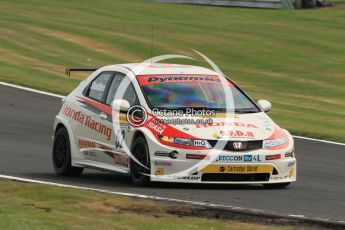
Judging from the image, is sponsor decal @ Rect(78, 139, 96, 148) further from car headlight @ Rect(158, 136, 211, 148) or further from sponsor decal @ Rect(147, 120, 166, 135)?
car headlight @ Rect(158, 136, 211, 148)

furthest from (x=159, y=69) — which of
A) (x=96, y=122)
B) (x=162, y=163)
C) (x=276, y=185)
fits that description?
(x=276, y=185)

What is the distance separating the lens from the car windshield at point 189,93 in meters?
13.5

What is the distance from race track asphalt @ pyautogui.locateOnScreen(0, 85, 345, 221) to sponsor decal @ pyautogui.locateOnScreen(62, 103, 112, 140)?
2.11ft

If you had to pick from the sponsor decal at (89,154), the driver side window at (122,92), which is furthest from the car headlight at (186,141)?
the sponsor decal at (89,154)

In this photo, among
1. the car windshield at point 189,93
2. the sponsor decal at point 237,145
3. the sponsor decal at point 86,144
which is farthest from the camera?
the sponsor decal at point 86,144

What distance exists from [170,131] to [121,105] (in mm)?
828

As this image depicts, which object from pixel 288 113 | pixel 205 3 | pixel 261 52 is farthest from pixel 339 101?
pixel 205 3

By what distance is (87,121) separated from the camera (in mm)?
14070

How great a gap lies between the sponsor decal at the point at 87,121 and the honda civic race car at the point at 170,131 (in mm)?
13

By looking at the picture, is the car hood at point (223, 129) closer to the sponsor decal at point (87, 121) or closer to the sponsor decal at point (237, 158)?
the sponsor decal at point (237, 158)

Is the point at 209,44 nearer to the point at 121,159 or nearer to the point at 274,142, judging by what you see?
the point at 121,159

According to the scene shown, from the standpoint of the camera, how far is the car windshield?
13.5m

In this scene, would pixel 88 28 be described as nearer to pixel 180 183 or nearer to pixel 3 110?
pixel 3 110

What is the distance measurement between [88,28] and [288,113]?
14.8 m
